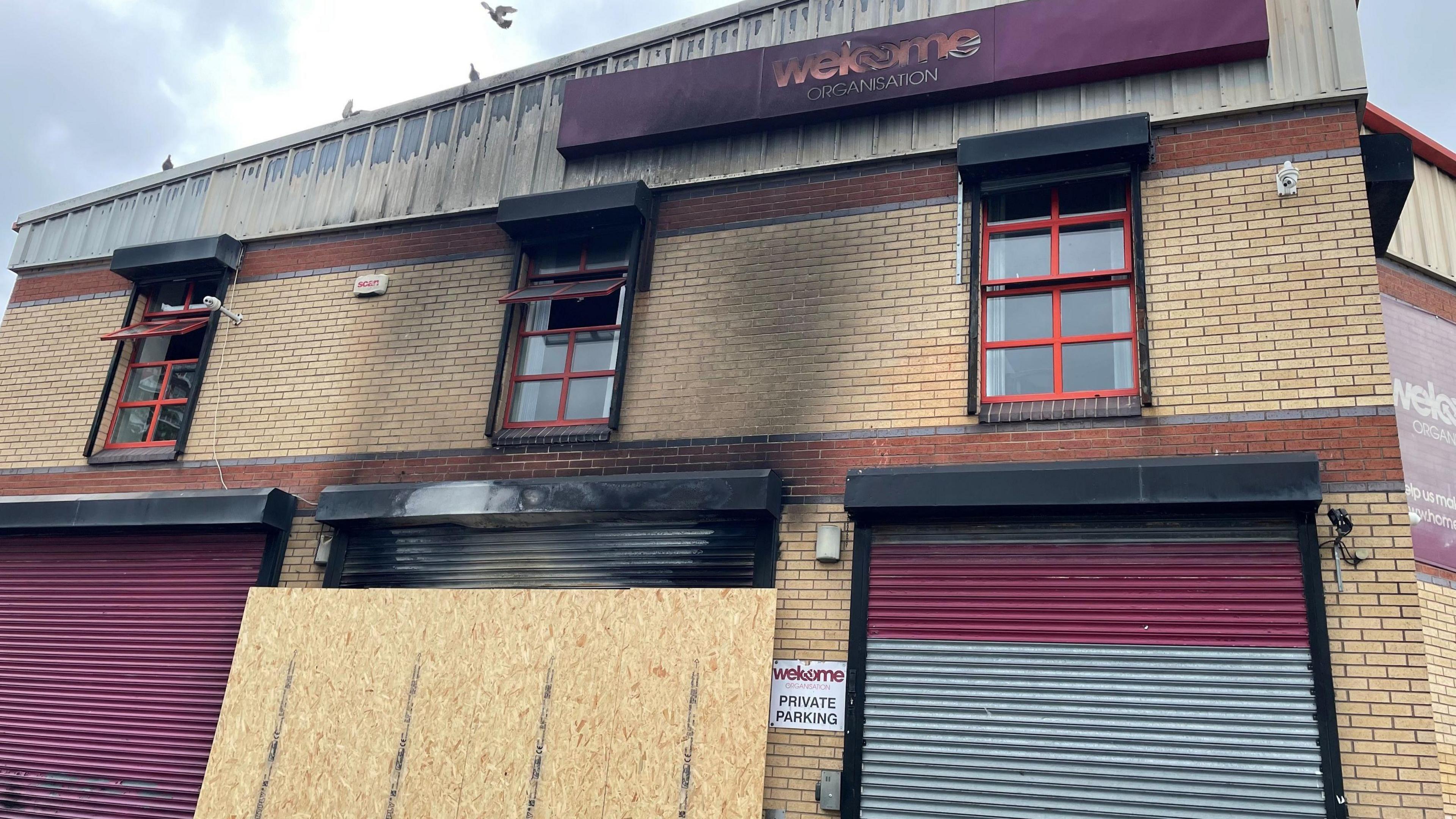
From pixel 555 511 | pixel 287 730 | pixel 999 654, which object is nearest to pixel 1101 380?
pixel 999 654

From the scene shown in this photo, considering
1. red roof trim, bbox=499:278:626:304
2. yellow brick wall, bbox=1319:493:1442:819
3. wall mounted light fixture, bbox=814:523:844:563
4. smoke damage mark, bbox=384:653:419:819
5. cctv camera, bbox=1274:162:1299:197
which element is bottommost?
smoke damage mark, bbox=384:653:419:819

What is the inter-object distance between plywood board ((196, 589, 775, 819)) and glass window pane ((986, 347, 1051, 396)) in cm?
260

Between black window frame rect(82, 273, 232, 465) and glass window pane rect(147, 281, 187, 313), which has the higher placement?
glass window pane rect(147, 281, 187, 313)

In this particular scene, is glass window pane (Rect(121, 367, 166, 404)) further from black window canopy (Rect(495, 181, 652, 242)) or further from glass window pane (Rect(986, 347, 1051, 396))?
glass window pane (Rect(986, 347, 1051, 396))

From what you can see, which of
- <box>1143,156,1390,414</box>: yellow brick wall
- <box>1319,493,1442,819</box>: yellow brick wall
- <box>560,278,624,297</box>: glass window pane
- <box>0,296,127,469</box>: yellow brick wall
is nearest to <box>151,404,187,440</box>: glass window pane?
<box>0,296,127,469</box>: yellow brick wall

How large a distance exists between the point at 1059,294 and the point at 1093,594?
2611 millimetres

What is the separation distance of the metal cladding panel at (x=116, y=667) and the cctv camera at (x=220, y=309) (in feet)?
8.14

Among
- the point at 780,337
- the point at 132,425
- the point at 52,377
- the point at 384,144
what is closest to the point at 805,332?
the point at 780,337

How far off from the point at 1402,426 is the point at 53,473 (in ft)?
48.3

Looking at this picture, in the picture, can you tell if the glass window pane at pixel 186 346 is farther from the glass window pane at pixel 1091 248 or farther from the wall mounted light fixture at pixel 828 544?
the glass window pane at pixel 1091 248

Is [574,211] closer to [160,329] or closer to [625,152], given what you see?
[625,152]

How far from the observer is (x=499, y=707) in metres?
8.41

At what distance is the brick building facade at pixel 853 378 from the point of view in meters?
7.32

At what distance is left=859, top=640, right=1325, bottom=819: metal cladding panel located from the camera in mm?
6898
